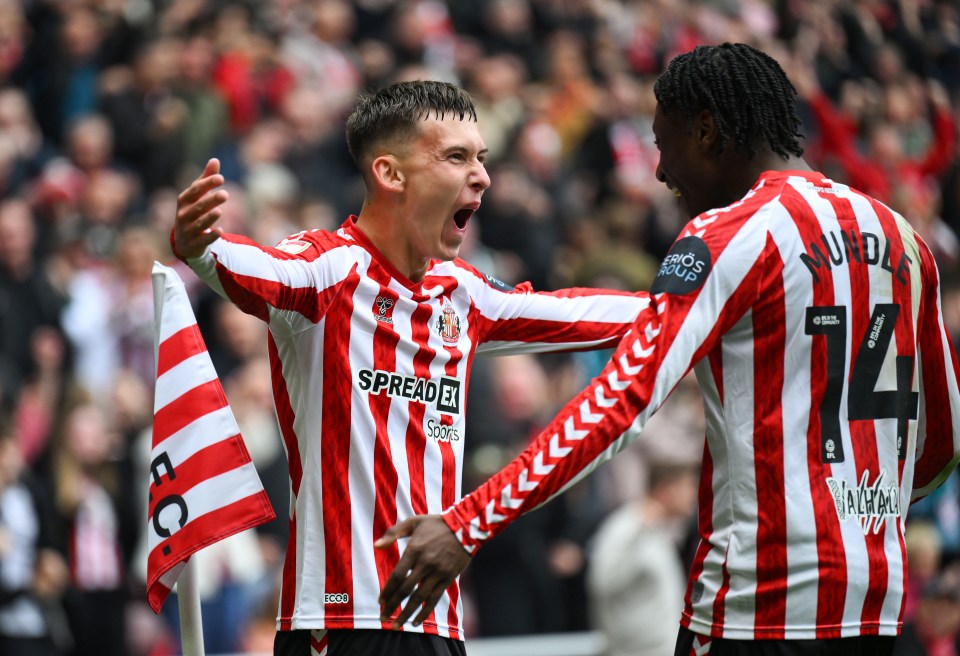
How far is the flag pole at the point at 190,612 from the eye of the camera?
4289 millimetres

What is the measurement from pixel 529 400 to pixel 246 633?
242 cm

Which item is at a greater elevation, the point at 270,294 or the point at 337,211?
the point at 337,211

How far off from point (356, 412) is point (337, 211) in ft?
22.4

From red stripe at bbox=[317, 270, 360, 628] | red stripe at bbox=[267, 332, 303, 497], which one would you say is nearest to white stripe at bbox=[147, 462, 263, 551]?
red stripe at bbox=[267, 332, 303, 497]

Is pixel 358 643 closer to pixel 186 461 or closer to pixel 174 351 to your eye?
pixel 186 461

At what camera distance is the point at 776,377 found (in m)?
3.77

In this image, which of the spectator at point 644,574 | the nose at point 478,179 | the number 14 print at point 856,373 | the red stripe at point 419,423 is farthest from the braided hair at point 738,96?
the spectator at point 644,574

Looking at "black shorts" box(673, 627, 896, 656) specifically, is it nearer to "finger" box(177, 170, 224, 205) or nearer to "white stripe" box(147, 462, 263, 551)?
"white stripe" box(147, 462, 263, 551)

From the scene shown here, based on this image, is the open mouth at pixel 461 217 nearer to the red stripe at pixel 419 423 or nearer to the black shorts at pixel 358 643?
the red stripe at pixel 419 423


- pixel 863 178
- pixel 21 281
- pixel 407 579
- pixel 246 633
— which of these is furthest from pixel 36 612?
pixel 863 178

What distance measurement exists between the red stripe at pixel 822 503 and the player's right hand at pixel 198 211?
1.44m

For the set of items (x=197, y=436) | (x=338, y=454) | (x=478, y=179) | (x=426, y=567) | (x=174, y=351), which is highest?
(x=478, y=179)

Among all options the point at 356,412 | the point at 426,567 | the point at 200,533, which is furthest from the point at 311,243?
the point at 426,567

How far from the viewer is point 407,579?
11.3ft
